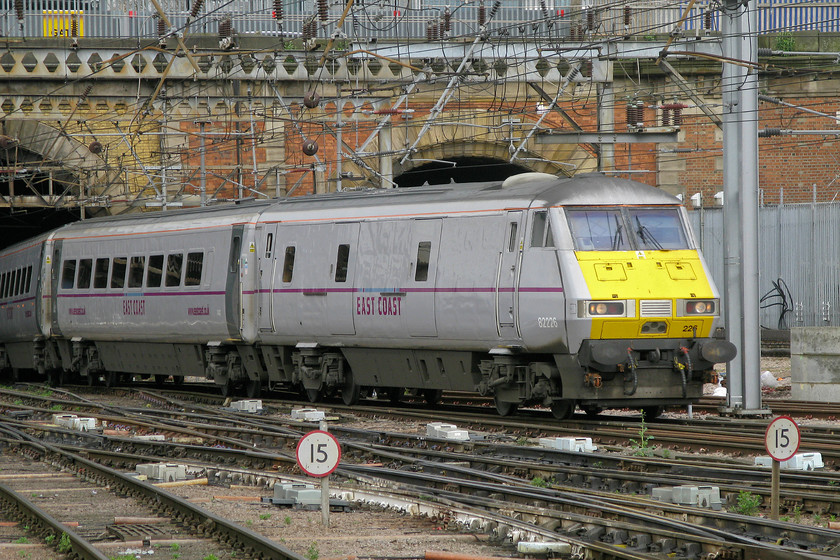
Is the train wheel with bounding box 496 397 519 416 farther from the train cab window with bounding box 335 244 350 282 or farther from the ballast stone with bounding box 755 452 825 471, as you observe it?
the ballast stone with bounding box 755 452 825 471

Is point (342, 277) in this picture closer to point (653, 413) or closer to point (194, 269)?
point (194, 269)

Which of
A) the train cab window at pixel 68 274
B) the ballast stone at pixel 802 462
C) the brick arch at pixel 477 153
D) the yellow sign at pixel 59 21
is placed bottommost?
the ballast stone at pixel 802 462

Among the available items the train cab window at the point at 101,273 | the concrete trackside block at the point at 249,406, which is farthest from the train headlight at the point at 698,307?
the train cab window at the point at 101,273

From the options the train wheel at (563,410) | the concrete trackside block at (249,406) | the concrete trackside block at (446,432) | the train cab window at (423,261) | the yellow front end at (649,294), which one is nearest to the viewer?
the concrete trackside block at (446,432)

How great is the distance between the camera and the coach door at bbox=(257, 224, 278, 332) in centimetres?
2100

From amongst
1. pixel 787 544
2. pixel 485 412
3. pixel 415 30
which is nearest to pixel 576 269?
pixel 485 412

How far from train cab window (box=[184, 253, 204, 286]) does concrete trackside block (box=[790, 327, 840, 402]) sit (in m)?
9.87

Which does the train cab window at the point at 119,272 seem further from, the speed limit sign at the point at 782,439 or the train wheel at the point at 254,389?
the speed limit sign at the point at 782,439

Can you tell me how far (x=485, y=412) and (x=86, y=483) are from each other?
7.05 meters

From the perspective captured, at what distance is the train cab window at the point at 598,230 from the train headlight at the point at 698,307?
3.21 feet

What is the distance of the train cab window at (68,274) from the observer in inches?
1066

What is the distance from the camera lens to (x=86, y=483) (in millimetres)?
12992

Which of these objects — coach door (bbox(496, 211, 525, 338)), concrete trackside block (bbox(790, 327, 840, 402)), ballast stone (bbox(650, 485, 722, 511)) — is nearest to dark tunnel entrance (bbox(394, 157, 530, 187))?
concrete trackside block (bbox(790, 327, 840, 402))

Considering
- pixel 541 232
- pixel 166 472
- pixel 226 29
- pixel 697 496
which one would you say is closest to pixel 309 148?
pixel 226 29
